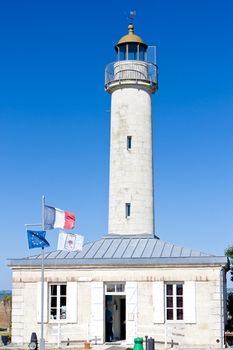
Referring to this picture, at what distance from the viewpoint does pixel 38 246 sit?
21516 mm

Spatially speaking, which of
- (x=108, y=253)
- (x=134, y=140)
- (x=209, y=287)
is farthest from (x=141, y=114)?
(x=209, y=287)

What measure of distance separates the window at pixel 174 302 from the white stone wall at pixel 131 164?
15.4ft

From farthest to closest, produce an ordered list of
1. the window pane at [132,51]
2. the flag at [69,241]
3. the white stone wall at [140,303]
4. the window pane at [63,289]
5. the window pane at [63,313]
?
the window pane at [132,51], the window pane at [63,289], the window pane at [63,313], the white stone wall at [140,303], the flag at [69,241]

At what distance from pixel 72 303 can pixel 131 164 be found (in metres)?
7.40

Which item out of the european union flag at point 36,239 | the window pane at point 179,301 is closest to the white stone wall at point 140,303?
the window pane at point 179,301

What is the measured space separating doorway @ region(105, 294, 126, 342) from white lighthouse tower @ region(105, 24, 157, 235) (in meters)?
3.10

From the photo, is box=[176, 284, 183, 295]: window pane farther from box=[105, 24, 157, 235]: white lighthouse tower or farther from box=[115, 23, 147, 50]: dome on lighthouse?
box=[115, 23, 147, 50]: dome on lighthouse

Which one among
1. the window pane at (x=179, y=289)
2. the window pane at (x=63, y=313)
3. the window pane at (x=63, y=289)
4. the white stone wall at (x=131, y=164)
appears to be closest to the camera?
the window pane at (x=179, y=289)

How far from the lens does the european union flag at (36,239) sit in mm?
21406

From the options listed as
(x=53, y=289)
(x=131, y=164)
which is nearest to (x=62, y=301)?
(x=53, y=289)

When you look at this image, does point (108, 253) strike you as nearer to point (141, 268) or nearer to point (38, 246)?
point (141, 268)

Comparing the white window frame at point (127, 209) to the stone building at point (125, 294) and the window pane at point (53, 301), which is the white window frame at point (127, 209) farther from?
the window pane at point (53, 301)

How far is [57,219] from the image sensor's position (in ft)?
73.3

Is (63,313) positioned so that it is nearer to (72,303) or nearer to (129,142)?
(72,303)
